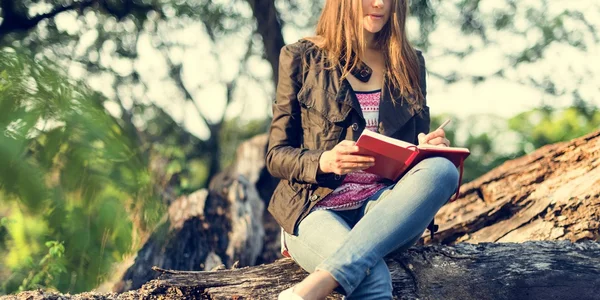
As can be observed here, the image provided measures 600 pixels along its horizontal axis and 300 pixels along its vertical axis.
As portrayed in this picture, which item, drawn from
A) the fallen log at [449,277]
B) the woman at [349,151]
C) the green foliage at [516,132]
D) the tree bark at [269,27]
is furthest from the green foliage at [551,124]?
the woman at [349,151]

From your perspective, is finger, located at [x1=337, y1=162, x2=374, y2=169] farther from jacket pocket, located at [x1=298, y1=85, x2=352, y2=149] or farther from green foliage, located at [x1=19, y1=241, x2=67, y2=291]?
green foliage, located at [x1=19, y1=241, x2=67, y2=291]

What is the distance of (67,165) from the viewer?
208 centimetres

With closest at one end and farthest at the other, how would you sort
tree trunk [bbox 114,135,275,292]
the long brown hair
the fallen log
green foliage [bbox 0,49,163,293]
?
1. green foliage [bbox 0,49,163,293]
2. the fallen log
3. the long brown hair
4. tree trunk [bbox 114,135,275,292]

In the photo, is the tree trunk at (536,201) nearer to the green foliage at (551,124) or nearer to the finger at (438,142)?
the finger at (438,142)

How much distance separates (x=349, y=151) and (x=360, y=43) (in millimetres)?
718

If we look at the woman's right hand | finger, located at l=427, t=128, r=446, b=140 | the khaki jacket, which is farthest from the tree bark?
the woman's right hand

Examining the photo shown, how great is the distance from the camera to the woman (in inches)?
96.5

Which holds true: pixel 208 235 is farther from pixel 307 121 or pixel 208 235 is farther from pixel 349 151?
pixel 349 151

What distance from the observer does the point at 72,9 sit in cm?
520

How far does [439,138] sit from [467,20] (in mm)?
4236

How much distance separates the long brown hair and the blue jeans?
50 cm

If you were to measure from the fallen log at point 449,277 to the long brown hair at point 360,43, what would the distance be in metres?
0.63

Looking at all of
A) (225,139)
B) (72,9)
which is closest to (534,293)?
(72,9)

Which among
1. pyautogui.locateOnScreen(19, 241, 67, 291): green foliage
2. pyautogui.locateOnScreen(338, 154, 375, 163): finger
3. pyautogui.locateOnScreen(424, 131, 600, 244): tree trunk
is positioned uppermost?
pyautogui.locateOnScreen(338, 154, 375, 163): finger
